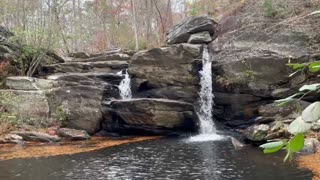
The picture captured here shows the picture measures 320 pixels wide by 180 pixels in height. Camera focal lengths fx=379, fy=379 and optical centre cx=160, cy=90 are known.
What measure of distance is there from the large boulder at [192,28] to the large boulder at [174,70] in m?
2.35

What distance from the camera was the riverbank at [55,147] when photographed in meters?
11.4

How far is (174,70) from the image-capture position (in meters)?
16.4

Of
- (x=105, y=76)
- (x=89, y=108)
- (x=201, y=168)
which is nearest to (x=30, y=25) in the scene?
(x=105, y=76)

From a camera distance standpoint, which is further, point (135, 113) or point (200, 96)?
point (200, 96)

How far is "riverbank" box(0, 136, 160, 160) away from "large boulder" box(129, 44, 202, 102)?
2.80 meters

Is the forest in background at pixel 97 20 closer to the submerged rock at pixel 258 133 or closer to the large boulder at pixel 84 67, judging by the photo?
the large boulder at pixel 84 67

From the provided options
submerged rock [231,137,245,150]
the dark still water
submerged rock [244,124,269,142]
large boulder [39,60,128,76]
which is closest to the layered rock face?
large boulder [39,60,128,76]

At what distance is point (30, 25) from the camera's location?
19453mm

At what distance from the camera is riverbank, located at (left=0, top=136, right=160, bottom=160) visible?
11352 mm

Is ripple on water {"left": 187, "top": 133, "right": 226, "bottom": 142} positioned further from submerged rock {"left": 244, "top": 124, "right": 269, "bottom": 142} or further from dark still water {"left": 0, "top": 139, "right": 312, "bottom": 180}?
submerged rock {"left": 244, "top": 124, "right": 269, "bottom": 142}

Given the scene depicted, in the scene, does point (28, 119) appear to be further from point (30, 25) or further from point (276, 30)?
point (276, 30)

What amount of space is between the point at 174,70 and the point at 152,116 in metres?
2.47

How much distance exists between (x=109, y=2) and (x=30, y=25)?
14.1 meters

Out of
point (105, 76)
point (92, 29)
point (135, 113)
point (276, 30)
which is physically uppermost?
point (92, 29)
